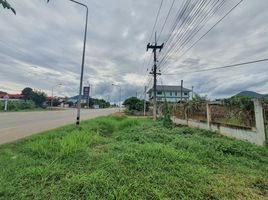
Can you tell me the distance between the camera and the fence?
597cm

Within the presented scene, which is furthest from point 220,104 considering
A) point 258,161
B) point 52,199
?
point 52,199

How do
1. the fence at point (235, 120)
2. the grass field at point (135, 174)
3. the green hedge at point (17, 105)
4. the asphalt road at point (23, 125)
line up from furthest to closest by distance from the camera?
→ the green hedge at point (17, 105) < the asphalt road at point (23, 125) < the fence at point (235, 120) < the grass field at point (135, 174)

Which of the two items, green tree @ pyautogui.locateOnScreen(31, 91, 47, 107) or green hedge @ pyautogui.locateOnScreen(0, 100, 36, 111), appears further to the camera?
green tree @ pyautogui.locateOnScreen(31, 91, 47, 107)

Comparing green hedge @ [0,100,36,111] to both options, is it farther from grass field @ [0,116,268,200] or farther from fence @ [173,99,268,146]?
fence @ [173,99,268,146]

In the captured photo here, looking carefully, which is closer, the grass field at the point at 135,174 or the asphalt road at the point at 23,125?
the grass field at the point at 135,174

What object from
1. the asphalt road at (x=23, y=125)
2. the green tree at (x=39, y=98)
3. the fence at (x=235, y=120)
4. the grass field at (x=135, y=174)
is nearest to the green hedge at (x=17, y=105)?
the green tree at (x=39, y=98)

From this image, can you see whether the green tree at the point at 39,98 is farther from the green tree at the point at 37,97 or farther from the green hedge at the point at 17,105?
the green hedge at the point at 17,105

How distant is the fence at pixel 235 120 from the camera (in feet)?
19.6

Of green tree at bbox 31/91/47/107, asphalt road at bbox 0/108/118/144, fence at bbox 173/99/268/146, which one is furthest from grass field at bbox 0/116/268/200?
green tree at bbox 31/91/47/107

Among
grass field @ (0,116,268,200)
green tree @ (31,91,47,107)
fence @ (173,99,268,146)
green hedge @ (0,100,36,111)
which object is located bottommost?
grass field @ (0,116,268,200)

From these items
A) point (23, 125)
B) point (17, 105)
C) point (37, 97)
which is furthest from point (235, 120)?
point (37, 97)

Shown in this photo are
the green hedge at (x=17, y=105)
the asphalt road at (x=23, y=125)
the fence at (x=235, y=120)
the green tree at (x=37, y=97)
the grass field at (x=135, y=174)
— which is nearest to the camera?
the grass field at (x=135, y=174)

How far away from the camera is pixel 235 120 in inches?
288

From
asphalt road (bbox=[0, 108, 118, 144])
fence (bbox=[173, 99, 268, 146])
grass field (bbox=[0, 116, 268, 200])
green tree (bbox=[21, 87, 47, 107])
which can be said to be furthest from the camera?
green tree (bbox=[21, 87, 47, 107])
